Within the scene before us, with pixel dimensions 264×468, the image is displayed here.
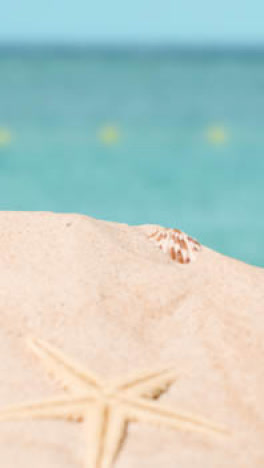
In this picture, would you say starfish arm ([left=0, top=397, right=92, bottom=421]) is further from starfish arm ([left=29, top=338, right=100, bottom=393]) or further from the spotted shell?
the spotted shell

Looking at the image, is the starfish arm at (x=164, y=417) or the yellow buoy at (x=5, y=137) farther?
the yellow buoy at (x=5, y=137)

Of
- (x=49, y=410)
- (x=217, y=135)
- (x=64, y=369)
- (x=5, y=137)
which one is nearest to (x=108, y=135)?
(x=5, y=137)

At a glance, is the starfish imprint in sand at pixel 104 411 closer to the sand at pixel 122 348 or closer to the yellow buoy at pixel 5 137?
the sand at pixel 122 348

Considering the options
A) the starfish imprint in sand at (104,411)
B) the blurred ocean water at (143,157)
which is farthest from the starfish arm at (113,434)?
the blurred ocean water at (143,157)

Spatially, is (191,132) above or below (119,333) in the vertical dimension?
above

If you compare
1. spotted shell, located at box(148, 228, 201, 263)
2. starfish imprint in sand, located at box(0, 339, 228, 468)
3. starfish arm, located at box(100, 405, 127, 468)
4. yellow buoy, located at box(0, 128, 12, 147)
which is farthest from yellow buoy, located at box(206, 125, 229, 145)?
starfish arm, located at box(100, 405, 127, 468)

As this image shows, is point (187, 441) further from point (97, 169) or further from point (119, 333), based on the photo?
point (97, 169)

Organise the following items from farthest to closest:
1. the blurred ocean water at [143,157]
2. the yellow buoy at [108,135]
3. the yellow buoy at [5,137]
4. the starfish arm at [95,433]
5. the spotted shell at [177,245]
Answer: the yellow buoy at [108,135]
the yellow buoy at [5,137]
the blurred ocean water at [143,157]
the spotted shell at [177,245]
the starfish arm at [95,433]

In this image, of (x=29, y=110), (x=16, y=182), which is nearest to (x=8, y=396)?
(x=16, y=182)
